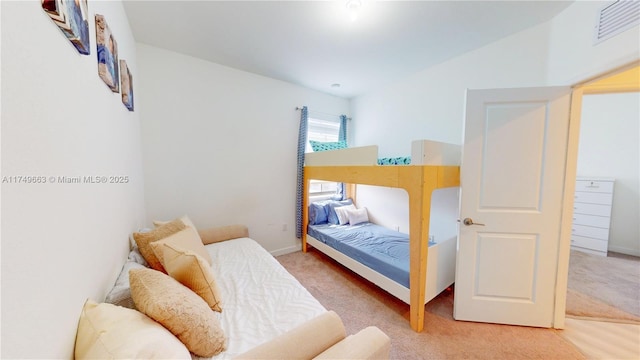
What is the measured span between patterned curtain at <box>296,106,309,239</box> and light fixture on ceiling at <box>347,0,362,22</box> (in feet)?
4.89

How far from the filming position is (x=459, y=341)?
59.1 inches

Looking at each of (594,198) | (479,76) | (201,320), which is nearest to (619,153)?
(594,198)

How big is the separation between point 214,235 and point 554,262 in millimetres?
3043

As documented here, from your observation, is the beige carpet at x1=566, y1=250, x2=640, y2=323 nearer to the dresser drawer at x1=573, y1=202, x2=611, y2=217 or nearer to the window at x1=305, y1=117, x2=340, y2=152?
the dresser drawer at x1=573, y1=202, x2=611, y2=217

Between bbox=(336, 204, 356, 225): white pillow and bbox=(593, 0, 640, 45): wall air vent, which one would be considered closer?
bbox=(593, 0, 640, 45): wall air vent

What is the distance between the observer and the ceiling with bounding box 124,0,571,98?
5.24 ft

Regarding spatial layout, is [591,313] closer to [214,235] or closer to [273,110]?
[214,235]

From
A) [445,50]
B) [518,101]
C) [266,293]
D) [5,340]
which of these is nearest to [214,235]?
[266,293]

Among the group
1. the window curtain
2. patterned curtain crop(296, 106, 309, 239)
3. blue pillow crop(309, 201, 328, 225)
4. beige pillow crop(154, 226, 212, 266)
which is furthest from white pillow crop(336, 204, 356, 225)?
beige pillow crop(154, 226, 212, 266)

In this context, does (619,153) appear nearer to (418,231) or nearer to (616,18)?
(616,18)

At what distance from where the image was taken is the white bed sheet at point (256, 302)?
1.03 meters

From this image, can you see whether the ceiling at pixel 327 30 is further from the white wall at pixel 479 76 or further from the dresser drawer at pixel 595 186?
the dresser drawer at pixel 595 186

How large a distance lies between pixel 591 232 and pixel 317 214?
3.93 meters

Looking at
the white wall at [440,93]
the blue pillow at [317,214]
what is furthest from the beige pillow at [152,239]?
the white wall at [440,93]
